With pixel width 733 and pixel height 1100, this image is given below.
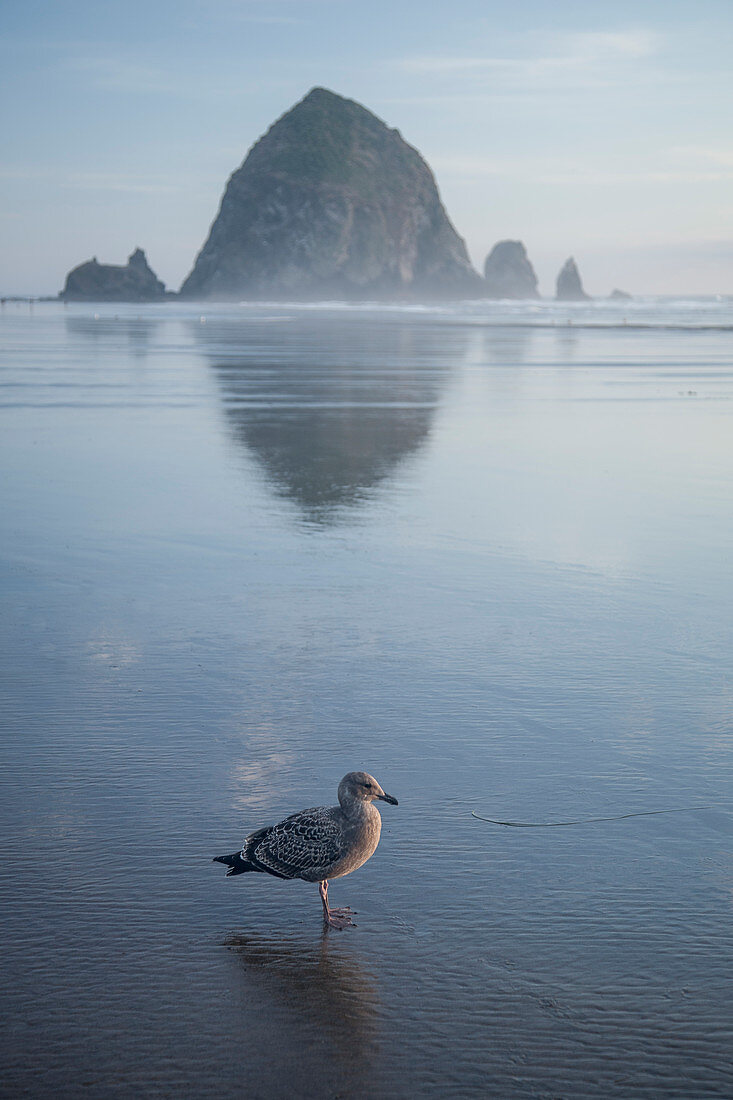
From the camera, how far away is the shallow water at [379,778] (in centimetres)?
409

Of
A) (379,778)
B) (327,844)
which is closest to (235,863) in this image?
(327,844)

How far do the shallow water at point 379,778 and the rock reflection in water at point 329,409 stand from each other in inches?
28.8

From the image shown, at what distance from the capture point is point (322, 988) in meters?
4.43

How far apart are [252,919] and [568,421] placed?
19.7 meters

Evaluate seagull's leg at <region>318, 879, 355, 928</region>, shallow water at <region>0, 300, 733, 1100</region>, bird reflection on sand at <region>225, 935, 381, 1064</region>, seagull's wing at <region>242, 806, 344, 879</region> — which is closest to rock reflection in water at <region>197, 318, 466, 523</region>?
shallow water at <region>0, 300, 733, 1100</region>

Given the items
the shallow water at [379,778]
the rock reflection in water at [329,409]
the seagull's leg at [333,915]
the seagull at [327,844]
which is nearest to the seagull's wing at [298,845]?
the seagull at [327,844]

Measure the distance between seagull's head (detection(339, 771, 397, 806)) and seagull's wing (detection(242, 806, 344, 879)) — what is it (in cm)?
14

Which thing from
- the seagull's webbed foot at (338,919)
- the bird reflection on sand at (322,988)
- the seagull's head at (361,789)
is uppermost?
the seagull's head at (361,789)

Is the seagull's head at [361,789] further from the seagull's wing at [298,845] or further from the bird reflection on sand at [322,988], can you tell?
the bird reflection on sand at [322,988]

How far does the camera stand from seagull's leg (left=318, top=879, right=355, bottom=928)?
483cm

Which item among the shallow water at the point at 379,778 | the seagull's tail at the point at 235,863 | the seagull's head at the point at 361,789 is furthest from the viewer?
the seagull's tail at the point at 235,863

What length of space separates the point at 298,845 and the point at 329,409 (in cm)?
2053

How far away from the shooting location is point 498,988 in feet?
14.3

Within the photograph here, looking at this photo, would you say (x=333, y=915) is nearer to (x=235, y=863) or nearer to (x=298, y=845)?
(x=298, y=845)
